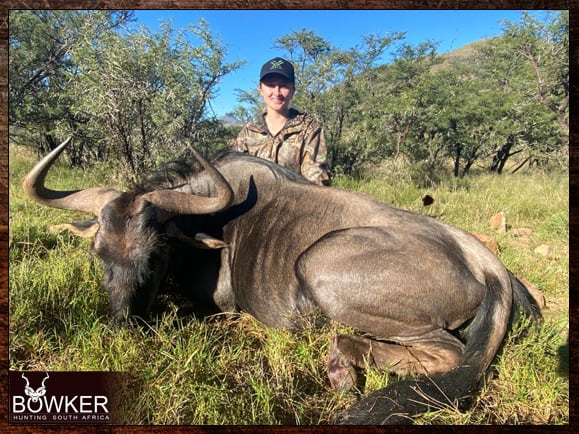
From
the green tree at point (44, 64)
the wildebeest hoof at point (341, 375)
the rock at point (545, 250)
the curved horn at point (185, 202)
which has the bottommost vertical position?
the wildebeest hoof at point (341, 375)

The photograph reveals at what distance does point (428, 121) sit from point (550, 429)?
730 cm

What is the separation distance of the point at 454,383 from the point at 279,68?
2.88 metres

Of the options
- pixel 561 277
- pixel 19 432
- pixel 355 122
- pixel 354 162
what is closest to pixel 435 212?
pixel 561 277

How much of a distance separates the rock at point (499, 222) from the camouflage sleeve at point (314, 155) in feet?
7.04

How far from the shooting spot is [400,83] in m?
8.42

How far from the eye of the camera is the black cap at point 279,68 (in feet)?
11.4

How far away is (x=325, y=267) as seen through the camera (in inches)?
112

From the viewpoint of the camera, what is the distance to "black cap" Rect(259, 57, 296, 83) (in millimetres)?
3473

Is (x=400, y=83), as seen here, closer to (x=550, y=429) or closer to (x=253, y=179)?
(x=253, y=179)

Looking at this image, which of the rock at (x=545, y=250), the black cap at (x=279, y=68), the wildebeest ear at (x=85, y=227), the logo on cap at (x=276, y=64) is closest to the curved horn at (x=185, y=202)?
the wildebeest ear at (x=85, y=227)

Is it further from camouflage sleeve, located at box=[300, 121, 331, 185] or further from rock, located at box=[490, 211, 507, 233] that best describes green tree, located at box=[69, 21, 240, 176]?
rock, located at box=[490, 211, 507, 233]

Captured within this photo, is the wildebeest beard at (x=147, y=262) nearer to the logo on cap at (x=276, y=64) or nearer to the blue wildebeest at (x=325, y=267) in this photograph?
the blue wildebeest at (x=325, y=267)

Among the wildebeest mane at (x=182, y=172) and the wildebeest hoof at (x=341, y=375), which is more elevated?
the wildebeest mane at (x=182, y=172)

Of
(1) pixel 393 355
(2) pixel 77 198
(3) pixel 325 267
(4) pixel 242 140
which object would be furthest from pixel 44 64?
(1) pixel 393 355
